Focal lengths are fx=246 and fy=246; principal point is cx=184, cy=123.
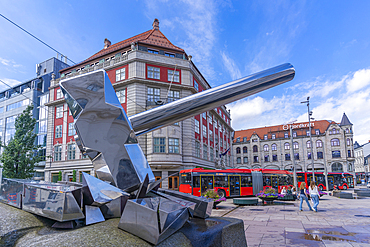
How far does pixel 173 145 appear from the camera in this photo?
29.9 m

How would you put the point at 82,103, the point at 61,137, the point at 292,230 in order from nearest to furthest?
the point at 82,103, the point at 292,230, the point at 61,137

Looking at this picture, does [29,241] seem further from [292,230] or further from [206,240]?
[292,230]

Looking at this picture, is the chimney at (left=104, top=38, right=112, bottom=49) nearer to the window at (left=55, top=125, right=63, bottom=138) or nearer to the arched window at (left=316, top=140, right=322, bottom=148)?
the window at (left=55, top=125, right=63, bottom=138)

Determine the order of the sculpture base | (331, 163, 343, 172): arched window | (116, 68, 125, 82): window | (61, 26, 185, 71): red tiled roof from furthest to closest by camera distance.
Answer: (331, 163, 343, 172): arched window < (61, 26, 185, 71): red tiled roof < (116, 68, 125, 82): window < the sculpture base

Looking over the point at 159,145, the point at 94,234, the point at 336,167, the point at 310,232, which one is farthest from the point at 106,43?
the point at 336,167

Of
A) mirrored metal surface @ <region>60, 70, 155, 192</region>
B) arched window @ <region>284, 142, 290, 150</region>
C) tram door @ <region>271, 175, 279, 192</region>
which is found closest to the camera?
mirrored metal surface @ <region>60, 70, 155, 192</region>

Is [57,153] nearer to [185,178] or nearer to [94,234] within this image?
[185,178]

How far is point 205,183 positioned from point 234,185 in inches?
135

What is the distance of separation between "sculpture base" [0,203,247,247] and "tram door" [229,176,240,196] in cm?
1945

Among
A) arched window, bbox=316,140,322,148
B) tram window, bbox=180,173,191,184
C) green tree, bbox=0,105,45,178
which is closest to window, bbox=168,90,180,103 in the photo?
tram window, bbox=180,173,191,184

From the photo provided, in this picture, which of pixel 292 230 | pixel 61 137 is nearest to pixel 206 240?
pixel 292 230

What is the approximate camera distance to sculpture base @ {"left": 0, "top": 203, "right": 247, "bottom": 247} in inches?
110

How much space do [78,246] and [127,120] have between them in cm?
195

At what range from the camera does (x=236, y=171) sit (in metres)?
23.7
